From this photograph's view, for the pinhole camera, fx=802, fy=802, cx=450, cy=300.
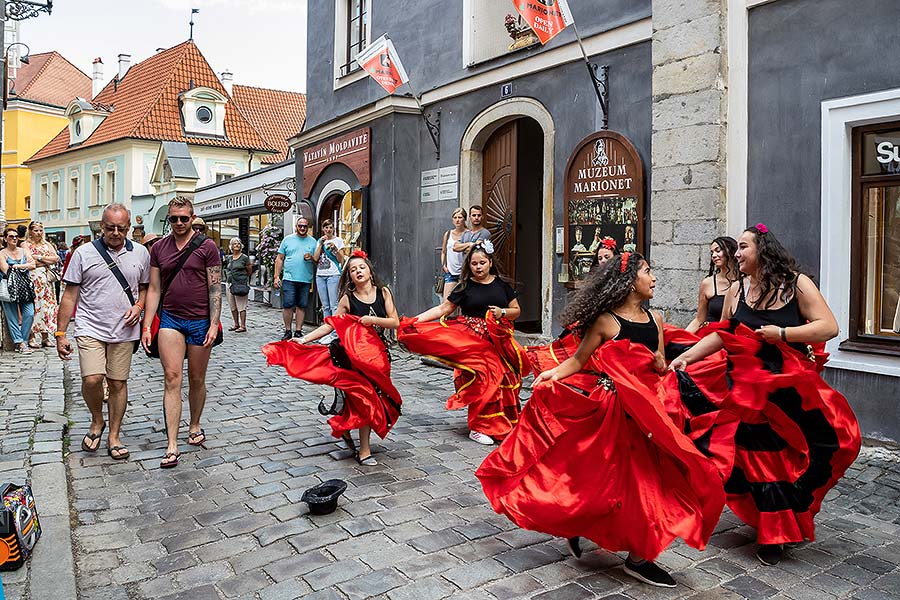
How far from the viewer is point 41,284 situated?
13.5m

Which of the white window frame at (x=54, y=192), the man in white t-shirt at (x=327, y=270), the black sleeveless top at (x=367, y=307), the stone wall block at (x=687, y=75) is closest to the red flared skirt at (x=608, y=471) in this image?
the black sleeveless top at (x=367, y=307)

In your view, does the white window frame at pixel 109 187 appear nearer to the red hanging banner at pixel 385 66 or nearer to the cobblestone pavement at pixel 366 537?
the red hanging banner at pixel 385 66

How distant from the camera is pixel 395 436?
6996 mm

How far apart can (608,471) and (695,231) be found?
445 centimetres

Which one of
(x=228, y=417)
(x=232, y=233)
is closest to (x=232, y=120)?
(x=232, y=233)

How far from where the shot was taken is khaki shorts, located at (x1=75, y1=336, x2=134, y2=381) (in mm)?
6207

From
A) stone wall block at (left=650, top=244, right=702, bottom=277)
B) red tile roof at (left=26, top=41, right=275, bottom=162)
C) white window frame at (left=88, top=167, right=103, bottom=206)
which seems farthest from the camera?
white window frame at (left=88, top=167, right=103, bottom=206)

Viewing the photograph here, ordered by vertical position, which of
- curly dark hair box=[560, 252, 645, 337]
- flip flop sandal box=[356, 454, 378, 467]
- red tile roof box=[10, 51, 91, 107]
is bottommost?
flip flop sandal box=[356, 454, 378, 467]

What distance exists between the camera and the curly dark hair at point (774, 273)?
4.44 metres

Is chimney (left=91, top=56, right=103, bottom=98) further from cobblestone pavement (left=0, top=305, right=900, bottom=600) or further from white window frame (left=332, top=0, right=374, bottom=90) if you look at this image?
cobblestone pavement (left=0, top=305, right=900, bottom=600)

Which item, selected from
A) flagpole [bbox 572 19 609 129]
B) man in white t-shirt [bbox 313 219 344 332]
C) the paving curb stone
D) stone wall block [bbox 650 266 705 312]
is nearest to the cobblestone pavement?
the paving curb stone

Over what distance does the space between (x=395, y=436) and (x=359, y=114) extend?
8125mm

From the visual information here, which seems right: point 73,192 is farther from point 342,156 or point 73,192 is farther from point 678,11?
point 678,11

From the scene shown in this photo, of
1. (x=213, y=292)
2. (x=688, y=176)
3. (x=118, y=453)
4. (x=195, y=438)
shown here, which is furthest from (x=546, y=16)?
(x=118, y=453)
